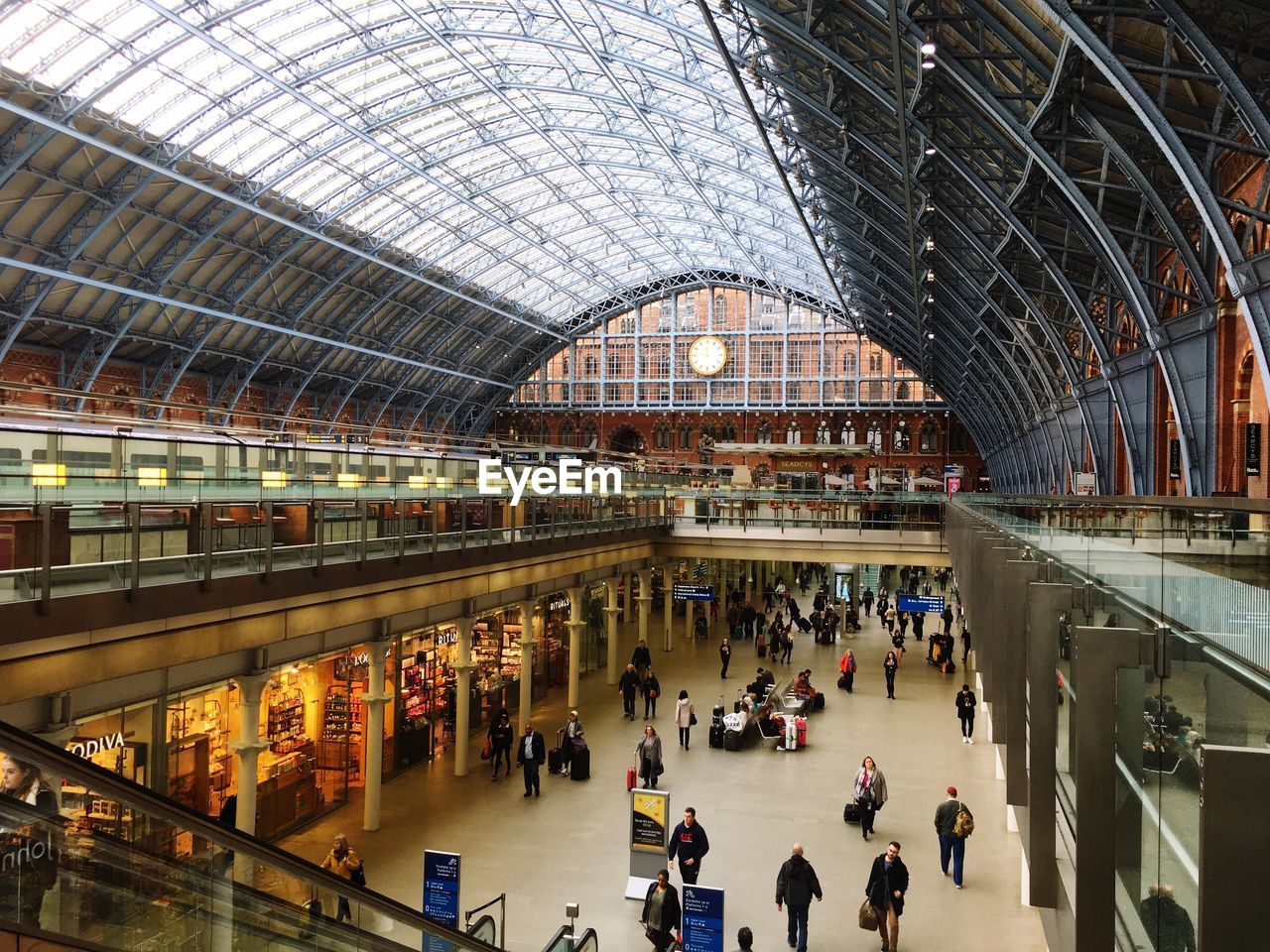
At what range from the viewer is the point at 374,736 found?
16.5m

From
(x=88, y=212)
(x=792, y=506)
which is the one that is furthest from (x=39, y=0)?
(x=792, y=506)

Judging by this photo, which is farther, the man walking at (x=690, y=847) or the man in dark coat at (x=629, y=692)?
the man in dark coat at (x=629, y=692)

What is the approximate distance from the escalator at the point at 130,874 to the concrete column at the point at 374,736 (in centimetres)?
1209

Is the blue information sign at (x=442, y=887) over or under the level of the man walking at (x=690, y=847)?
over

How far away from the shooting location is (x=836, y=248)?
41.2m

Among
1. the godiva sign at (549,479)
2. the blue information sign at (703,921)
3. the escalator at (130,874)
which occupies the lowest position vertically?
the blue information sign at (703,921)

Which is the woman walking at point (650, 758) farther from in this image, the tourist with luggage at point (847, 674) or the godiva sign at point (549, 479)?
the tourist with luggage at point (847, 674)

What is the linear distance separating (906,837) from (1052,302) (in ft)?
67.2

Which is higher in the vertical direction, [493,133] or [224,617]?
[493,133]

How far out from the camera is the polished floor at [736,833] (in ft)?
41.9

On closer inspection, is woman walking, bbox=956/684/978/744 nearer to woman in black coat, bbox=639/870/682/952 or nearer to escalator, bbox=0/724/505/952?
woman in black coat, bbox=639/870/682/952

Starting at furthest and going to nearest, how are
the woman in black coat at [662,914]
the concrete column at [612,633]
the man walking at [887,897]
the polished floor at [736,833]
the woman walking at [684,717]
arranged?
the concrete column at [612,633] → the woman walking at [684,717] → the polished floor at [736,833] → the man walking at [887,897] → the woman in black coat at [662,914]

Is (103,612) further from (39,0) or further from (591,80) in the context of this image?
(591,80)

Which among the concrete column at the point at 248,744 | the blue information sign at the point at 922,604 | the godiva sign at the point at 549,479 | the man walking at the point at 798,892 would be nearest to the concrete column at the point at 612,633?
the godiva sign at the point at 549,479
